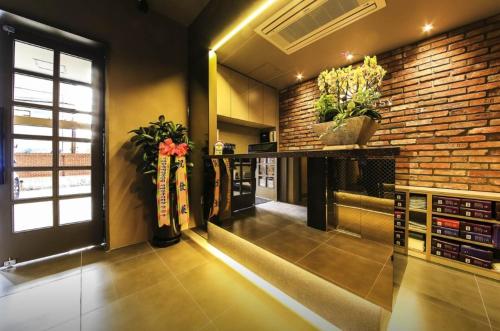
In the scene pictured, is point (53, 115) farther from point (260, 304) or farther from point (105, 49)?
point (260, 304)

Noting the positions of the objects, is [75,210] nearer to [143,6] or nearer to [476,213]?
[143,6]

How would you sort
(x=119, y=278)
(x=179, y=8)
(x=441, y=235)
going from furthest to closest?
(x=179, y=8) → (x=441, y=235) → (x=119, y=278)

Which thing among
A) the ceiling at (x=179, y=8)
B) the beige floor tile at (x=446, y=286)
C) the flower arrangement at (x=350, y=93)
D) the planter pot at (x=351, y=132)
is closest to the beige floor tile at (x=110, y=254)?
the planter pot at (x=351, y=132)

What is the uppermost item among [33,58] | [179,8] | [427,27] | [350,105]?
[179,8]

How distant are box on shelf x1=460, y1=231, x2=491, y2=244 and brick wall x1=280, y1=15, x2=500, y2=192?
1.78 feet

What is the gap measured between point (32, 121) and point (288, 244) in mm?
2907

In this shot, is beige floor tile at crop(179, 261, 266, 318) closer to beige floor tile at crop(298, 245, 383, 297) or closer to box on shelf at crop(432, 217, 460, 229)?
beige floor tile at crop(298, 245, 383, 297)

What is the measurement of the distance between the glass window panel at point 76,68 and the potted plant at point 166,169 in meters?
0.86

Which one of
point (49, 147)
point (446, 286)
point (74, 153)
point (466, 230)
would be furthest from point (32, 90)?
point (466, 230)

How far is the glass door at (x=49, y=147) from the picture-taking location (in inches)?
71.6

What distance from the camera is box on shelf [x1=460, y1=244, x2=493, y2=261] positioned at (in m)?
1.70

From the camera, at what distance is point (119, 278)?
1665 millimetres

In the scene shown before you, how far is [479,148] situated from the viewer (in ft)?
6.46

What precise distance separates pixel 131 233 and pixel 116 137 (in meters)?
1.23
